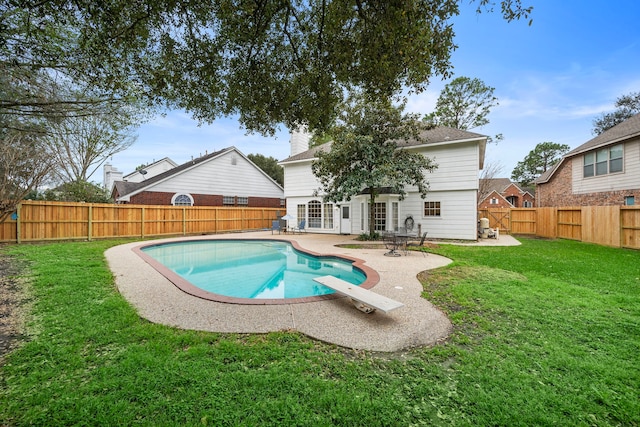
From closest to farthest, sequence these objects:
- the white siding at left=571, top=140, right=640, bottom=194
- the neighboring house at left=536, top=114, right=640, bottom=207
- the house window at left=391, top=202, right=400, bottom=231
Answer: the white siding at left=571, top=140, right=640, bottom=194, the neighboring house at left=536, top=114, right=640, bottom=207, the house window at left=391, top=202, right=400, bottom=231

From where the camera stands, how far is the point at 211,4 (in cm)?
426

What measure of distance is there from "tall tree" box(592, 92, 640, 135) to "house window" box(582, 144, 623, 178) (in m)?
13.2

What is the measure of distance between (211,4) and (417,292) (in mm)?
6257

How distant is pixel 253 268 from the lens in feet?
29.1

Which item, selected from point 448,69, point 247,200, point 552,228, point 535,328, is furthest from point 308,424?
point 247,200

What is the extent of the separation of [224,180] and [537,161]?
52720mm

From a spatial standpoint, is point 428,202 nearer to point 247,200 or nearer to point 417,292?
point 417,292

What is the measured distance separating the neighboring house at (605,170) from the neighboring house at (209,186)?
2247 cm

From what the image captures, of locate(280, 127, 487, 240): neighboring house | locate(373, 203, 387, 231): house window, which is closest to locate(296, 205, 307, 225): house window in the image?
locate(280, 127, 487, 240): neighboring house

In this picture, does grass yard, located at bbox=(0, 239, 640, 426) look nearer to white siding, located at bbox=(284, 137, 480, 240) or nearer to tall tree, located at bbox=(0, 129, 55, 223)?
tall tree, located at bbox=(0, 129, 55, 223)

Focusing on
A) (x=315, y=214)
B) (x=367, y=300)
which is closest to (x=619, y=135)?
(x=315, y=214)

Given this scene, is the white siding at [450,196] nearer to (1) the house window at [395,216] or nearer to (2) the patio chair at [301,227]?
(1) the house window at [395,216]

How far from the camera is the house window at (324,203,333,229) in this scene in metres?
17.4

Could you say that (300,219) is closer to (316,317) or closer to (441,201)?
(441,201)
